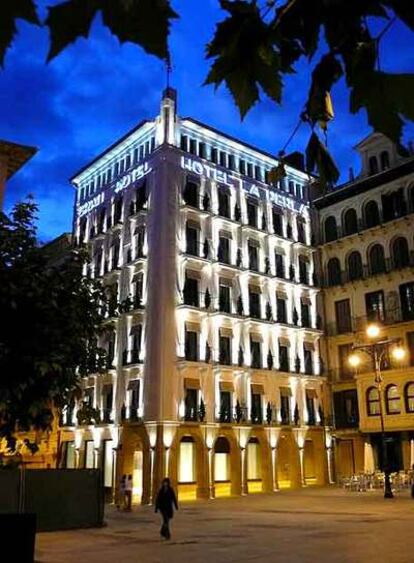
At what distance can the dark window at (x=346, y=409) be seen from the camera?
39344 mm

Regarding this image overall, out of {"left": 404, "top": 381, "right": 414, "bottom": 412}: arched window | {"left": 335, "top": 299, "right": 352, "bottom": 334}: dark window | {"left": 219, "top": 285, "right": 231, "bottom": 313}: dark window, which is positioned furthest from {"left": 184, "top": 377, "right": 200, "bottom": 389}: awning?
{"left": 335, "top": 299, "right": 352, "bottom": 334}: dark window

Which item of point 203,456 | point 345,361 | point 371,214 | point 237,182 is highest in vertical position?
point 237,182

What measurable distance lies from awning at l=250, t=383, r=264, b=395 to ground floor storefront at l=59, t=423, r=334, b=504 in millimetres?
2116

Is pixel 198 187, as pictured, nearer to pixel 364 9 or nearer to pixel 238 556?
pixel 238 556

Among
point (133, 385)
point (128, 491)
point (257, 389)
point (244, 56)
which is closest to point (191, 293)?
point (133, 385)

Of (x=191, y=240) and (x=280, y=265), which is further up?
(x=191, y=240)

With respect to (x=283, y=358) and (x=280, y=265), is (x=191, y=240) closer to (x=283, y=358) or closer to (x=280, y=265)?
(x=280, y=265)

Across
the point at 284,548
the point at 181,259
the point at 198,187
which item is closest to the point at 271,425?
the point at 181,259

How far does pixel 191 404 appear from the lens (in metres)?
34.4

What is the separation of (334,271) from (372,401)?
408 inches

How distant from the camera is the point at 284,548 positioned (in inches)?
534

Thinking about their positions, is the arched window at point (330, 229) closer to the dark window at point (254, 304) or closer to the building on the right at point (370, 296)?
the building on the right at point (370, 296)

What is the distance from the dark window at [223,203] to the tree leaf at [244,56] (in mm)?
37798

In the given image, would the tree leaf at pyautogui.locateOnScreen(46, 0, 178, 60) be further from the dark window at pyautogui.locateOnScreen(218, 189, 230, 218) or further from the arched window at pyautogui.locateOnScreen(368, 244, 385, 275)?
the arched window at pyautogui.locateOnScreen(368, 244, 385, 275)
